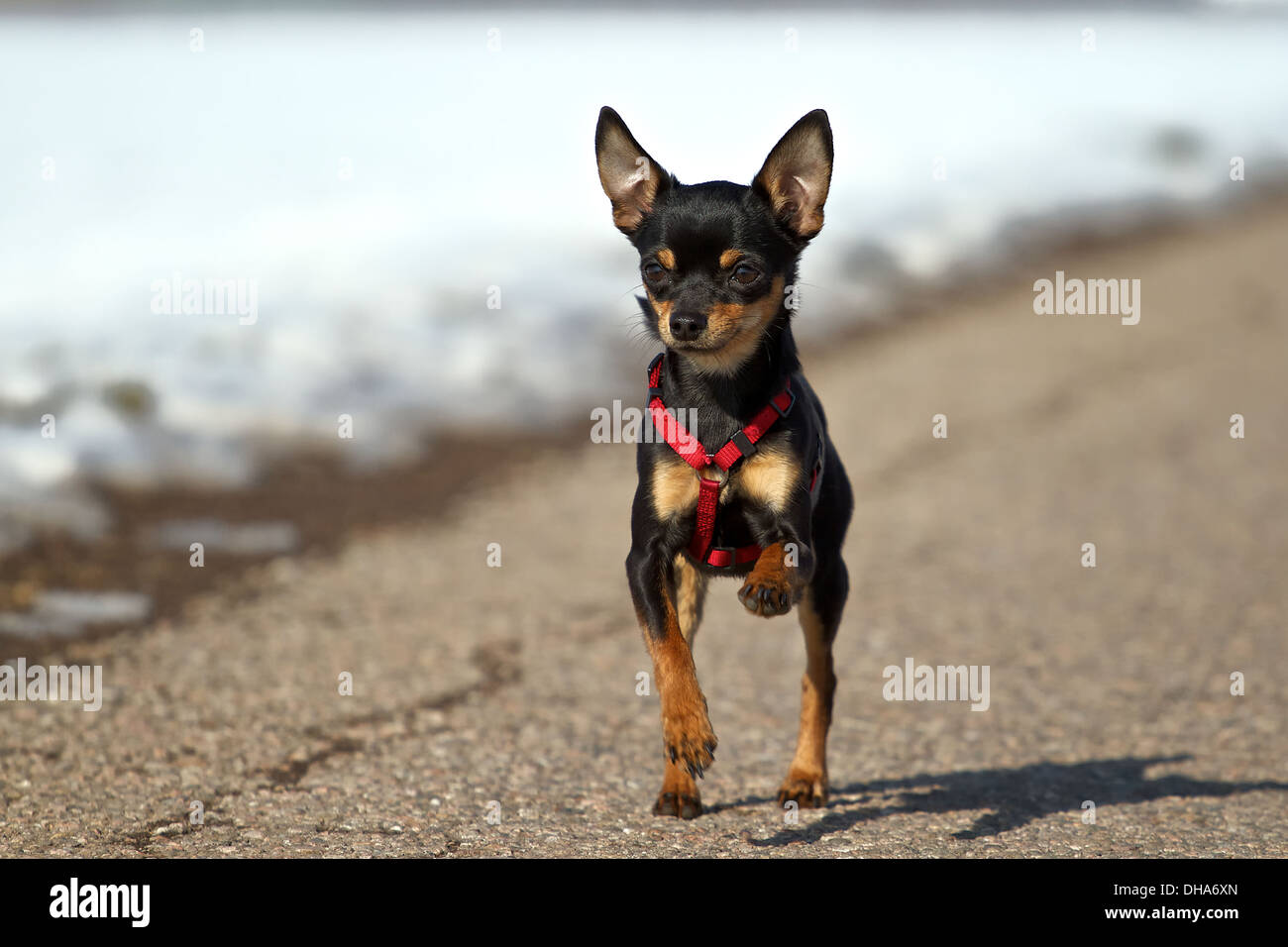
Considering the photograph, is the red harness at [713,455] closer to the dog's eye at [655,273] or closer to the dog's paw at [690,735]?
the dog's eye at [655,273]

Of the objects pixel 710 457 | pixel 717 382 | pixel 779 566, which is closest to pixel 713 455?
pixel 710 457

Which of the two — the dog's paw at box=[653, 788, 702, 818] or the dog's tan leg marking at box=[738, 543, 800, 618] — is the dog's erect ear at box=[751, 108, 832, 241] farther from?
the dog's paw at box=[653, 788, 702, 818]

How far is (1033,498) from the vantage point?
→ 1403 centimetres

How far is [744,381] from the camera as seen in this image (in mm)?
5633

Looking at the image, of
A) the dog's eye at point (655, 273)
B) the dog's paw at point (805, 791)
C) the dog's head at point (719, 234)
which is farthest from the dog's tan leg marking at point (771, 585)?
the dog's paw at point (805, 791)

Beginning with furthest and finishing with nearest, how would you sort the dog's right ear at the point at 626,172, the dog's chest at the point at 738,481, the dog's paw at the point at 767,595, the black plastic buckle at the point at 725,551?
the dog's right ear at the point at 626,172 → the black plastic buckle at the point at 725,551 → the dog's chest at the point at 738,481 → the dog's paw at the point at 767,595

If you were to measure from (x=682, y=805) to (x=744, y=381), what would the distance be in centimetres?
193

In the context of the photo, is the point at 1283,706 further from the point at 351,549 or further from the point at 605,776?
the point at 351,549

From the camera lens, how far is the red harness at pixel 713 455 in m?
5.48

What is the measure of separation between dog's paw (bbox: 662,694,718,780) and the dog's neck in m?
1.13

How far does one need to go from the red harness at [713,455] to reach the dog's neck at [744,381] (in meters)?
0.05

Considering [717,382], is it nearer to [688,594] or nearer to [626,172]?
[626,172]

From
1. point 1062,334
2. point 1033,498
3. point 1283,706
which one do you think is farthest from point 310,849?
point 1062,334

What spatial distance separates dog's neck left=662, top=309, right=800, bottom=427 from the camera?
5.62 m
